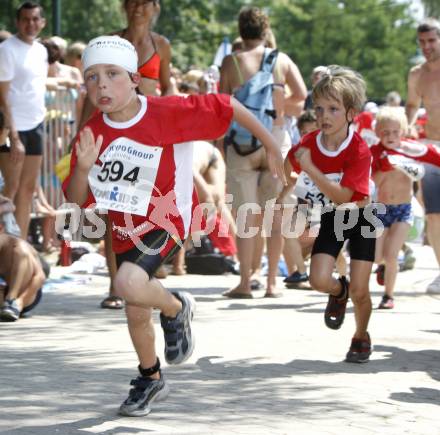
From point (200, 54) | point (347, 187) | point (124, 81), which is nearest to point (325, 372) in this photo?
point (347, 187)

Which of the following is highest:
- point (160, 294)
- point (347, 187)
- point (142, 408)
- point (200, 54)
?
point (200, 54)

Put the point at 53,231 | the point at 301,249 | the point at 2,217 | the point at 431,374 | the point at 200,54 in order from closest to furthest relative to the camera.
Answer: the point at 431,374, the point at 2,217, the point at 301,249, the point at 53,231, the point at 200,54

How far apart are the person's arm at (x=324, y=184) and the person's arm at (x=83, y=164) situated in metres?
1.83

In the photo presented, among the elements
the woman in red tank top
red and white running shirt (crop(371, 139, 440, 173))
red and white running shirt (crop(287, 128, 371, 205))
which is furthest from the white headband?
the woman in red tank top

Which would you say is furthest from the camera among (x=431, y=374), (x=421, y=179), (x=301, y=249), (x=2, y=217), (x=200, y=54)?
(x=200, y=54)

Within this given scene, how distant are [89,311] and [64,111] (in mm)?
5393

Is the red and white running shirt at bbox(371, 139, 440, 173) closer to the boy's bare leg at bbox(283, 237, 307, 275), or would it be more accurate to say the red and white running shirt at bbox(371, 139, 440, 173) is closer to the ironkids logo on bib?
the boy's bare leg at bbox(283, 237, 307, 275)

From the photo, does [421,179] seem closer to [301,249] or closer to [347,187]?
[301,249]

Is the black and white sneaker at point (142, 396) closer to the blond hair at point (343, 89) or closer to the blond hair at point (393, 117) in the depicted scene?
the blond hair at point (343, 89)

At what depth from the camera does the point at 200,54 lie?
151 ft

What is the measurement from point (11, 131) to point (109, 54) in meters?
4.77

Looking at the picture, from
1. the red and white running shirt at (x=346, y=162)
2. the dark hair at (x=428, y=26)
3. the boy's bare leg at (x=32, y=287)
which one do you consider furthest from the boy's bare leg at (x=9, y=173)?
the red and white running shirt at (x=346, y=162)

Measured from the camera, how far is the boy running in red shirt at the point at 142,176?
5.95 meters

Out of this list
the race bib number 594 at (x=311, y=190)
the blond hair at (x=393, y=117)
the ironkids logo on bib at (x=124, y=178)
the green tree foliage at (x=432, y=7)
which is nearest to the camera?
the ironkids logo on bib at (x=124, y=178)
